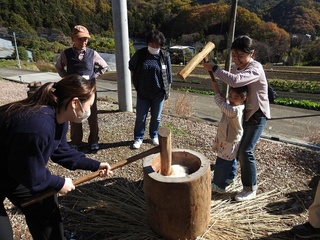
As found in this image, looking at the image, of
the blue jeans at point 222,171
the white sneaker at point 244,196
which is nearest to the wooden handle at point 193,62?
the blue jeans at point 222,171

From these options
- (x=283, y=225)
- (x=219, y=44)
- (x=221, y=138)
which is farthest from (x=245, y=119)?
(x=219, y=44)

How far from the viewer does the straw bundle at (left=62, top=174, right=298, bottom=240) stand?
2.56 m

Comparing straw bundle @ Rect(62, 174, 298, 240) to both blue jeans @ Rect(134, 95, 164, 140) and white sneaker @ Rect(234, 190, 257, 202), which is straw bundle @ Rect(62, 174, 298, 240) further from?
blue jeans @ Rect(134, 95, 164, 140)

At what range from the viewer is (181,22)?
219ft

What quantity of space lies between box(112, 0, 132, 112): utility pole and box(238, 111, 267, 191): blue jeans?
3.46m

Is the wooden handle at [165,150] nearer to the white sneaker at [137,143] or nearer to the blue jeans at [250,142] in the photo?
the blue jeans at [250,142]

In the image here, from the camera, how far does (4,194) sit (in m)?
1.77

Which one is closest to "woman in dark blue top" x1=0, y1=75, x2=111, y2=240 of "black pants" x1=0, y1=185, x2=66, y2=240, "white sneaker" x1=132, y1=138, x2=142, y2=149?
"black pants" x1=0, y1=185, x2=66, y2=240

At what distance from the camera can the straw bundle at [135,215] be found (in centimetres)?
256

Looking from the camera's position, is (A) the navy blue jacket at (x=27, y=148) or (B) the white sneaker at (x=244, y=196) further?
(B) the white sneaker at (x=244, y=196)

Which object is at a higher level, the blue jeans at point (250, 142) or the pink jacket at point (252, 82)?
the pink jacket at point (252, 82)

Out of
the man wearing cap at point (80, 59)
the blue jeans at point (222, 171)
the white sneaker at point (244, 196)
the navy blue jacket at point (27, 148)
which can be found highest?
the man wearing cap at point (80, 59)

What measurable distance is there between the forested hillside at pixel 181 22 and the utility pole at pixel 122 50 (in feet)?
119

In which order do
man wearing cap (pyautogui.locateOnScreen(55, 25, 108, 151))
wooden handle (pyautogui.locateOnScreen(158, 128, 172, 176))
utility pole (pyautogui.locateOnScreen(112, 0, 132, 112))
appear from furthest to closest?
utility pole (pyautogui.locateOnScreen(112, 0, 132, 112)) → man wearing cap (pyautogui.locateOnScreen(55, 25, 108, 151)) → wooden handle (pyautogui.locateOnScreen(158, 128, 172, 176))
